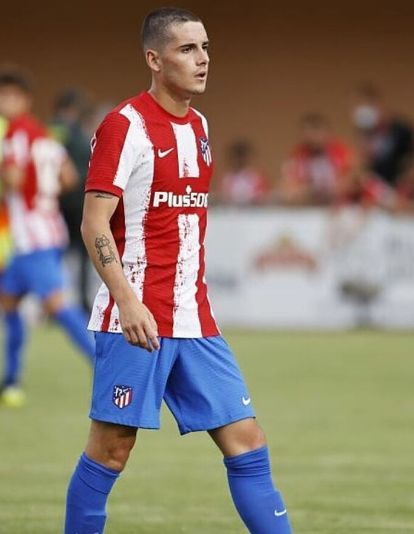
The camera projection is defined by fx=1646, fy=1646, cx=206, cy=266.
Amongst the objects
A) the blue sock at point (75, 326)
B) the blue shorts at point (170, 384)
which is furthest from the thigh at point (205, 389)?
the blue sock at point (75, 326)

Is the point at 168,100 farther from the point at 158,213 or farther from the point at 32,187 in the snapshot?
the point at 32,187

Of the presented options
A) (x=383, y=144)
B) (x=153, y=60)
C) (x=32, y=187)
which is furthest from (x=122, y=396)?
(x=383, y=144)

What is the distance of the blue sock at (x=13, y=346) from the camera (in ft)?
40.9

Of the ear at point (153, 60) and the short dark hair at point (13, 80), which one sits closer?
the ear at point (153, 60)

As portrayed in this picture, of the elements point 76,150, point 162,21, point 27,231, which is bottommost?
point 27,231

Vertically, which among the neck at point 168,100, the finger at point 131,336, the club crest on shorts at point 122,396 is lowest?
the club crest on shorts at point 122,396

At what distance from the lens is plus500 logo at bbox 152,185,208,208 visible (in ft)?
20.1

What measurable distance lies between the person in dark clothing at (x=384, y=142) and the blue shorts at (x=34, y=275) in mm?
8256

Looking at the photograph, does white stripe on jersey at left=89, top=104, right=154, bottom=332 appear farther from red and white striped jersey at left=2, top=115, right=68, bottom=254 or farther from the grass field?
red and white striped jersey at left=2, top=115, right=68, bottom=254

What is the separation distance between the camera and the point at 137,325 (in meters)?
5.88

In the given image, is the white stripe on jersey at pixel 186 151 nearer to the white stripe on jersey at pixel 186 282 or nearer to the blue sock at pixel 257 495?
the white stripe on jersey at pixel 186 282

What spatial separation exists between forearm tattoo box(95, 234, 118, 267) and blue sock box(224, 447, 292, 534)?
35.2 inches

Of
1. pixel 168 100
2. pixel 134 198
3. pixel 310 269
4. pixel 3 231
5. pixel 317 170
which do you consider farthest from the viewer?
pixel 317 170

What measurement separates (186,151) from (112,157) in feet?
1.10
